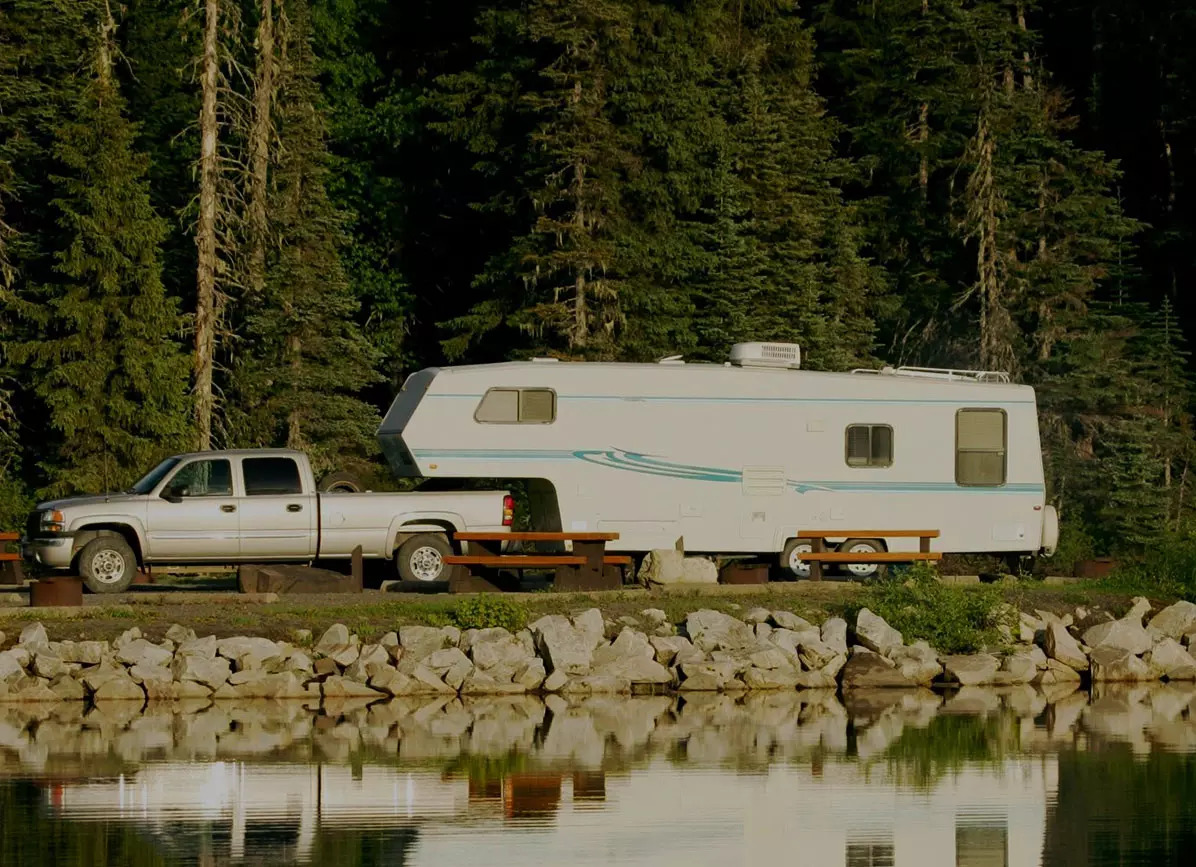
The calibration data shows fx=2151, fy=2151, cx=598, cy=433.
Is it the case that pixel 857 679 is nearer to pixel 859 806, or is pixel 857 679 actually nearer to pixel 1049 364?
pixel 859 806

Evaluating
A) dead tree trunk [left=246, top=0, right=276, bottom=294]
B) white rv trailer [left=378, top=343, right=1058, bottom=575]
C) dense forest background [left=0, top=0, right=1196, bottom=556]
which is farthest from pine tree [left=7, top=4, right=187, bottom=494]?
white rv trailer [left=378, top=343, right=1058, bottom=575]

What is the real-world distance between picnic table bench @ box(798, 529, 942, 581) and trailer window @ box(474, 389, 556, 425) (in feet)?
12.1

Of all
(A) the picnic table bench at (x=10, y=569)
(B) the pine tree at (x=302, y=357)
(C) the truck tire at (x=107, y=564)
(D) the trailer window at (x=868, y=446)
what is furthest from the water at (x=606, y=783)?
(B) the pine tree at (x=302, y=357)

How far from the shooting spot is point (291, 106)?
4431 centimetres

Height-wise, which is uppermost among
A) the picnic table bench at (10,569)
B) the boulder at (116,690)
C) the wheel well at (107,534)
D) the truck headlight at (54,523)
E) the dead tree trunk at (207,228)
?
the dead tree trunk at (207,228)

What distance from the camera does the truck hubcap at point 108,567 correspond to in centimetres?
2572

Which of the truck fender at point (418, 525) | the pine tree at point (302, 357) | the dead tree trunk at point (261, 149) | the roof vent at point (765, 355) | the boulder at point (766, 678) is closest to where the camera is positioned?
the boulder at point (766, 678)

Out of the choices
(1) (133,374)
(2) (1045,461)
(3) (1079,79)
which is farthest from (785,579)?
(3) (1079,79)

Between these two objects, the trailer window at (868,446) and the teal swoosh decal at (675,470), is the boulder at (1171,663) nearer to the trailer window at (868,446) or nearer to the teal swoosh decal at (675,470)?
the teal swoosh decal at (675,470)

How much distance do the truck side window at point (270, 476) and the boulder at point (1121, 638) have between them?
9.60m

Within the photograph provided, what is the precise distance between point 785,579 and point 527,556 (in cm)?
394

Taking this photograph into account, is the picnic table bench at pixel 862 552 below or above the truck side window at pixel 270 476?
below

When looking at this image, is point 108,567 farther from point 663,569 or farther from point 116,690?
point 663,569

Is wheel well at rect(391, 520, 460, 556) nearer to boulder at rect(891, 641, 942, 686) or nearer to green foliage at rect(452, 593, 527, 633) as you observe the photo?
green foliage at rect(452, 593, 527, 633)
